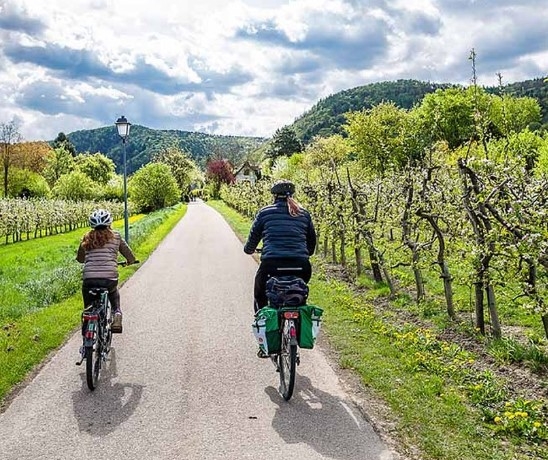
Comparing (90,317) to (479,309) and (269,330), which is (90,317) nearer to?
(269,330)

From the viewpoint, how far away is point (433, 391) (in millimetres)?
6066

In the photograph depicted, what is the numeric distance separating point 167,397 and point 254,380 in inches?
42.0

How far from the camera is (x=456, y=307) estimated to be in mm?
10820

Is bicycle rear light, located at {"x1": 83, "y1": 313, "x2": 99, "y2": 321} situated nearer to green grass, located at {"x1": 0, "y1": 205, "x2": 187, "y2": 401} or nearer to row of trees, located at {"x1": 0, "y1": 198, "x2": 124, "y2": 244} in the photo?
green grass, located at {"x1": 0, "y1": 205, "x2": 187, "y2": 401}

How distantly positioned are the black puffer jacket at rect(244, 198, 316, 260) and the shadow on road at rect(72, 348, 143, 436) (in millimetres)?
2104

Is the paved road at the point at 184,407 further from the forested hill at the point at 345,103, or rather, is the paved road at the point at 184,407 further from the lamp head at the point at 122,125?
the forested hill at the point at 345,103

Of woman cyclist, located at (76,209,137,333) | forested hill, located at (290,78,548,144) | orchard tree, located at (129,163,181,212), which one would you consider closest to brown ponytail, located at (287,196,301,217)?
woman cyclist, located at (76,209,137,333)

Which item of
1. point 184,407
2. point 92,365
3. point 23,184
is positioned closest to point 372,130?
point 23,184

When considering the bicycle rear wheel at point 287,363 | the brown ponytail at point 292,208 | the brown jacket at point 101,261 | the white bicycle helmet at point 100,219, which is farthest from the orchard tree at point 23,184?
the bicycle rear wheel at point 287,363

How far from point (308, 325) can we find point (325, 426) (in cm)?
106

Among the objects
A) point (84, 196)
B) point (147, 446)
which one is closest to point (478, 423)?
point (147, 446)

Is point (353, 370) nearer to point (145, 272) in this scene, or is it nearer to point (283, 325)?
point (283, 325)

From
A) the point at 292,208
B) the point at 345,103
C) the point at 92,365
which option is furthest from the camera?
the point at 345,103

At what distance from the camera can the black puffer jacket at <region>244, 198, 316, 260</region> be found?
649 centimetres
